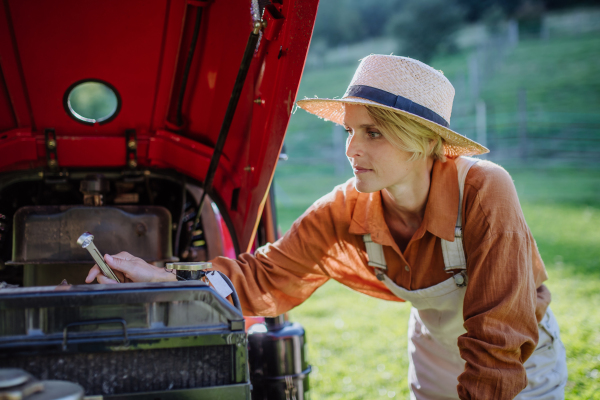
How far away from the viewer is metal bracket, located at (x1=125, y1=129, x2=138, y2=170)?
195 cm

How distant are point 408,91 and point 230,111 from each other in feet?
1.92

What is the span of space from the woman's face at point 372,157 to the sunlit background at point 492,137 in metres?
1.69

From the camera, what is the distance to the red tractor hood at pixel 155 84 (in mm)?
1653

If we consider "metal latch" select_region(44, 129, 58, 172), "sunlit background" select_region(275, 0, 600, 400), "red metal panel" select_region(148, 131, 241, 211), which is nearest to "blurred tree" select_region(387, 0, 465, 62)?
"sunlit background" select_region(275, 0, 600, 400)

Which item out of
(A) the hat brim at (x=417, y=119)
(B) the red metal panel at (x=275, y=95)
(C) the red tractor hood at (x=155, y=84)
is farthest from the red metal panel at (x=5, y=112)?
(A) the hat brim at (x=417, y=119)

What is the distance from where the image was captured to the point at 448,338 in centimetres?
180

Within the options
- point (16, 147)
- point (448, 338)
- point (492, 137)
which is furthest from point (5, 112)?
point (492, 137)

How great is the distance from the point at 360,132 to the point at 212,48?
25.9 inches

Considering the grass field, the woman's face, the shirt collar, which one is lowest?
the grass field

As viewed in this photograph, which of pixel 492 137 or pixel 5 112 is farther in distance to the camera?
pixel 492 137

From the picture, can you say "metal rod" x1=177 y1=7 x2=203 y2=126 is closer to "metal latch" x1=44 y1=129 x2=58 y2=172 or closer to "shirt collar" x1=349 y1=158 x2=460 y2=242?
"metal latch" x1=44 y1=129 x2=58 y2=172

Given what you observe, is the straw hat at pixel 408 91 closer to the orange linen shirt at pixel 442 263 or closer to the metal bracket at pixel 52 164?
the orange linen shirt at pixel 442 263

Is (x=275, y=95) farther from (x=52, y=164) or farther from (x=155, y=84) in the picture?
(x=52, y=164)

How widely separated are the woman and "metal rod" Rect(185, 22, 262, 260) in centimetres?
24
